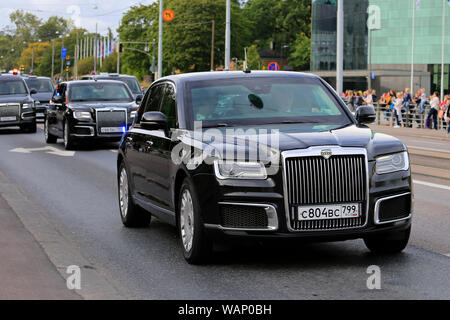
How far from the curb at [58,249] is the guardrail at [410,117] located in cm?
2498

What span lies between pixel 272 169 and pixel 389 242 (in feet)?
4.85

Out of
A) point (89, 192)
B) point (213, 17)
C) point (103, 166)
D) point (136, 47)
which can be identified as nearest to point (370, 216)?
point (89, 192)

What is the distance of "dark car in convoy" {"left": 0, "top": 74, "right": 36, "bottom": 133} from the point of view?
31062 millimetres

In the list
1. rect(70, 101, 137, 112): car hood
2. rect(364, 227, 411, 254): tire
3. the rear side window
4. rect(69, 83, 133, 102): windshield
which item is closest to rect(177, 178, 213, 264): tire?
rect(364, 227, 411, 254): tire

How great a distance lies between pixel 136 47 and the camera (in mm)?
124625

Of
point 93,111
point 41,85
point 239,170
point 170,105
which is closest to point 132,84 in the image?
point 41,85

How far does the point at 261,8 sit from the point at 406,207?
4769 inches

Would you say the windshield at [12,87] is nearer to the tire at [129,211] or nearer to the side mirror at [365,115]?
the tire at [129,211]

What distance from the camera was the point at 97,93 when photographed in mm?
24578

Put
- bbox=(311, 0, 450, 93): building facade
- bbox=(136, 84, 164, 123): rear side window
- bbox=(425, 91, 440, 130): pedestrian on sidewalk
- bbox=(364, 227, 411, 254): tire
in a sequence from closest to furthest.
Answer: bbox=(364, 227, 411, 254): tire, bbox=(136, 84, 164, 123): rear side window, bbox=(425, 91, 440, 130): pedestrian on sidewalk, bbox=(311, 0, 450, 93): building facade

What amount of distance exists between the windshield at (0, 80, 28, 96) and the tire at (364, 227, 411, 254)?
2561 centimetres

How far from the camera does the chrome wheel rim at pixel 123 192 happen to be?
10.2 m

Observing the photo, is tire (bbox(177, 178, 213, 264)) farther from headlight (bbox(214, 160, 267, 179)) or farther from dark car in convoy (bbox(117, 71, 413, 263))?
headlight (bbox(214, 160, 267, 179))

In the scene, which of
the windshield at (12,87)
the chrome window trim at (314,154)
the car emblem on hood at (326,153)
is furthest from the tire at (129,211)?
the windshield at (12,87)
